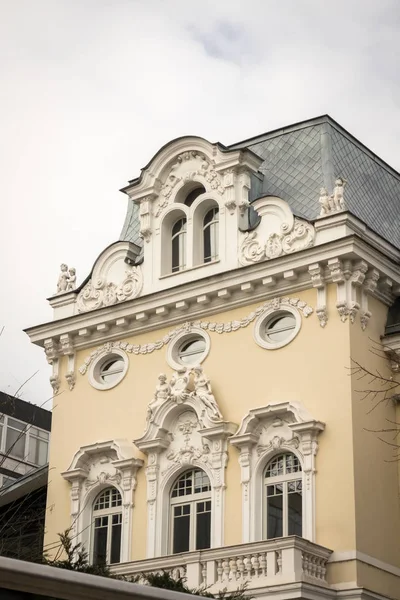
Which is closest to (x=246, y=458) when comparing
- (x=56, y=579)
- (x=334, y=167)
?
(x=334, y=167)

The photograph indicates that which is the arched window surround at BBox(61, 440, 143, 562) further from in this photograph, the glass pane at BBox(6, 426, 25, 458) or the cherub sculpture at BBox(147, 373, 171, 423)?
the glass pane at BBox(6, 426, 25, 458)

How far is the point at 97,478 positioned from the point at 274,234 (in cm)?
774

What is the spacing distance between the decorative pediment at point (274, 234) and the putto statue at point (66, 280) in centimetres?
580

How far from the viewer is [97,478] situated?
2972 centimetres

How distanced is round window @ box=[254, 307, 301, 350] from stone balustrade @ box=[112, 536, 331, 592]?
5246mm

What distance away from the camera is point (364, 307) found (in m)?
27.4

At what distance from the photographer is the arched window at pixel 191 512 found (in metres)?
27.5

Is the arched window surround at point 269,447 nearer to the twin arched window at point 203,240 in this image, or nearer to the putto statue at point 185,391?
the putto statue at point 185,391

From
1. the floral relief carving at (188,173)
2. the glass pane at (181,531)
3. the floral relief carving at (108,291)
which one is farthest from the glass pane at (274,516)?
the floral relief carving at (188,173)

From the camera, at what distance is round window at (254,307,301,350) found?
91.2 ft

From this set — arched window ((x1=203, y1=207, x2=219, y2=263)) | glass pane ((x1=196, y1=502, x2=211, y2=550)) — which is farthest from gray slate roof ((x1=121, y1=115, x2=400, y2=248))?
glass pane ((x1=196, y1=502, x2=211, y2=550))

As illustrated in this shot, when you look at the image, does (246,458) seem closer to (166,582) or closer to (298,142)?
(166,582)

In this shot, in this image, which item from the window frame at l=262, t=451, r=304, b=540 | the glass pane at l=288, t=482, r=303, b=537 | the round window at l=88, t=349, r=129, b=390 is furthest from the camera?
the round window at l=88, t=349, r=129, b=390

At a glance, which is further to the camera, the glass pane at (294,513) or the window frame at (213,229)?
the window frame at (213,229)
